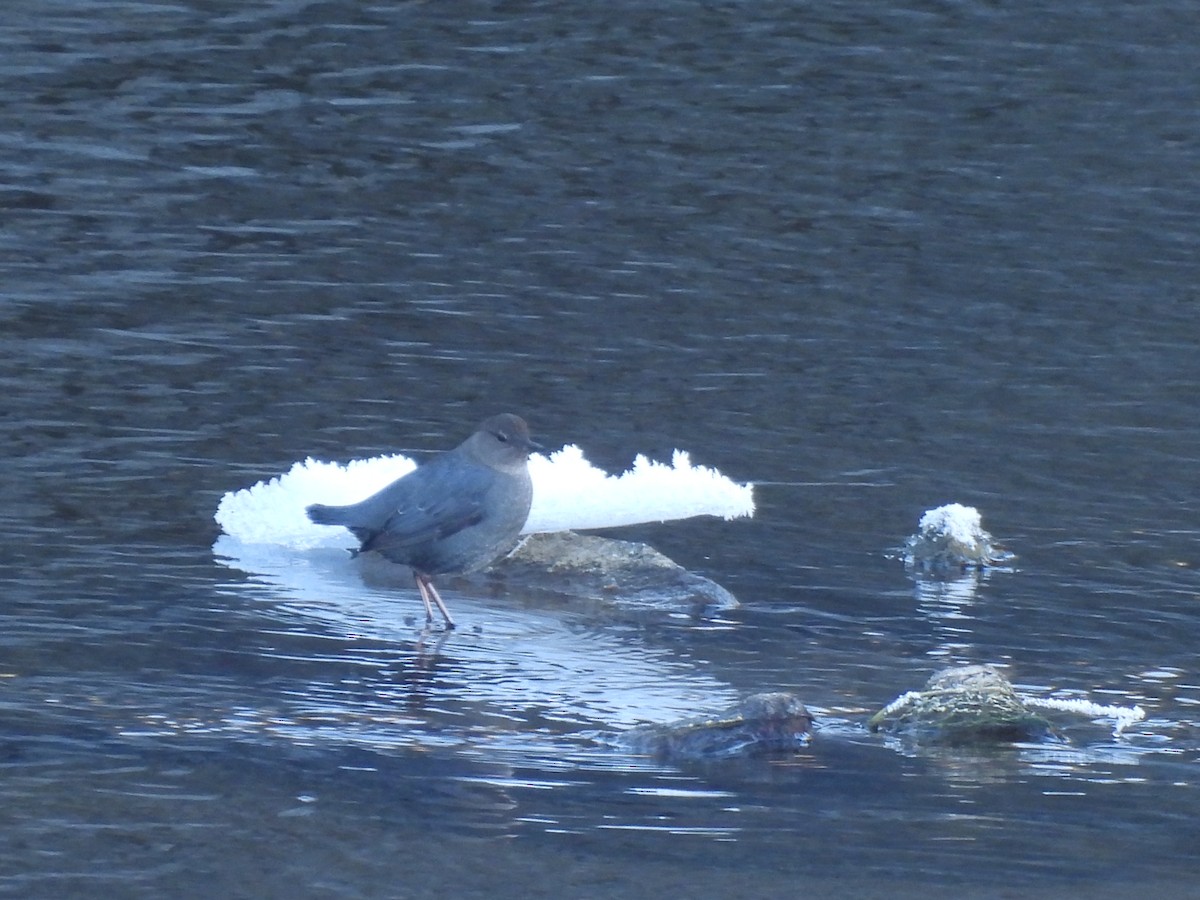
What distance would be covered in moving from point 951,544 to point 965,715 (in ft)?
7.26

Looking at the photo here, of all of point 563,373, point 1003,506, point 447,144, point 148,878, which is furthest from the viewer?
point 447,144

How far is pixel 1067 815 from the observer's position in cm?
596

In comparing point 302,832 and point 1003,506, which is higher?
point 1003,506

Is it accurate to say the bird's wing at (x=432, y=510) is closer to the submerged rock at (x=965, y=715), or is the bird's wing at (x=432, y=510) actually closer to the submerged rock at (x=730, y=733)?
the submerged rock at (x=730, y=733)

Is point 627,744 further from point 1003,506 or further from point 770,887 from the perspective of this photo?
point 1003,506

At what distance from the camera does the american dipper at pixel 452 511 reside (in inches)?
309

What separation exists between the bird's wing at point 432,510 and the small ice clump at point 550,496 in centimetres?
66

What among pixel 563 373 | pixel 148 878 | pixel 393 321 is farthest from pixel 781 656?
pixel 393 321

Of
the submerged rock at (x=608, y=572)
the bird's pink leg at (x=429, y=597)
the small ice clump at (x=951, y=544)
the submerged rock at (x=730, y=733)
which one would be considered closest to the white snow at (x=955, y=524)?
the small ice clump at (x=951, y=544)

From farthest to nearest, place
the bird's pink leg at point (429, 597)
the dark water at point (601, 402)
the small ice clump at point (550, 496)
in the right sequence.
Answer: the small ice clump at point (550, 496), the bird's pink leg at point (429, 597), the dark water at point (601, 402)

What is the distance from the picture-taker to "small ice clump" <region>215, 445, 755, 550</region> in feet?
28.2

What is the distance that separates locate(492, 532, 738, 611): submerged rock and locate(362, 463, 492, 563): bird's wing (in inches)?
23.6

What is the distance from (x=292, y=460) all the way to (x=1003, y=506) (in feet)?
11.1

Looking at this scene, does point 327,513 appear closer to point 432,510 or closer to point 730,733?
point 432,510
